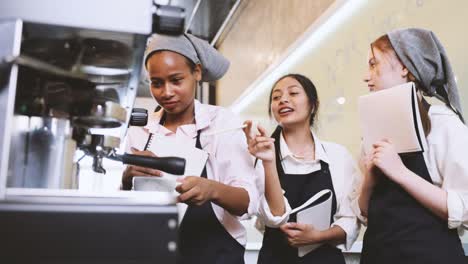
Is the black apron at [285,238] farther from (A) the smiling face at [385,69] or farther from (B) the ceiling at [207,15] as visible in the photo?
(B) the ceiling at [207,15]

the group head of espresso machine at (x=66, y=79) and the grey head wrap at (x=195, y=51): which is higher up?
the grey head wrap at (x=195, y=51)

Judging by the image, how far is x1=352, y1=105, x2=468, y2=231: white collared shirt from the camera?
1.04 m

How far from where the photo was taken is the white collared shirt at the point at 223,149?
3.44ft

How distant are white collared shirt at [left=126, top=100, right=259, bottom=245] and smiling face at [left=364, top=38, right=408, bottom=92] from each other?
0.40 m

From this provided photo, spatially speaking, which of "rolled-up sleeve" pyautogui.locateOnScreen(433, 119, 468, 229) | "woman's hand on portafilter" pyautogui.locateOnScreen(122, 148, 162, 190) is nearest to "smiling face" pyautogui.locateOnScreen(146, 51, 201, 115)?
"woman's hand on portafilter" pyautogui.locateOnScreen(122, 148, 162, 190)

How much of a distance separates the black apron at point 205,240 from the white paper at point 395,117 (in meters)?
0.43

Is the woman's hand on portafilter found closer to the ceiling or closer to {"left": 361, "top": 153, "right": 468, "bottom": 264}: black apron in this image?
{"left": 361, "top": 153, "right": 468, "bottom": 264}: black apron

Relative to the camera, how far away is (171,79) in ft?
3.69

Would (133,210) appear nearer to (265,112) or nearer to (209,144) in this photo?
(209,144)

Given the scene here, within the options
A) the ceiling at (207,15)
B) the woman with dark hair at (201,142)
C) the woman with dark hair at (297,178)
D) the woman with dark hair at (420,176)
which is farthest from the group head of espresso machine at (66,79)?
the ceiling at (207,15)

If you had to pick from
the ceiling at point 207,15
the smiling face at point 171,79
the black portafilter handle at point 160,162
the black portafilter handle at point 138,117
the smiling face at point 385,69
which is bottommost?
the black portafilter handle at point 160,162

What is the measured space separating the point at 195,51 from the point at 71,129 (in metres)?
0.55

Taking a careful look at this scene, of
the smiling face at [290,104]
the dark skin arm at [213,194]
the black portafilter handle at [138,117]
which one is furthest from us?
the smiling face at [290,104]

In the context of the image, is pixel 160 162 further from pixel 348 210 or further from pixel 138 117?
pixel 348 210
